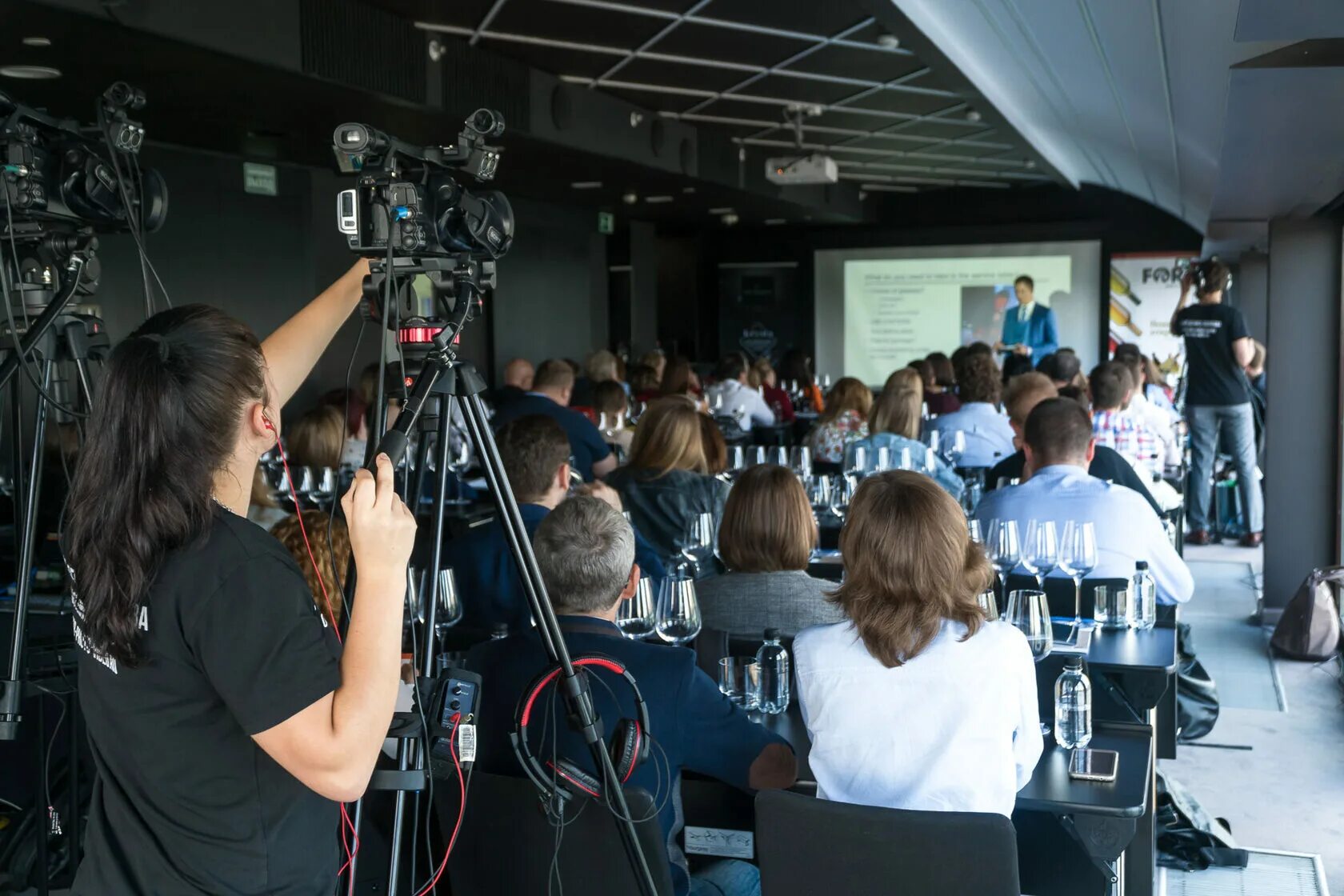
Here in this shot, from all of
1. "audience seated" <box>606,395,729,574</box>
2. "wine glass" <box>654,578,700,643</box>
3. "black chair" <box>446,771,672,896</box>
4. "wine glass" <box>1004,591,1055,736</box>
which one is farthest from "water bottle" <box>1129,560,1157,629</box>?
"audience seated" <box>606,395,729,574</box>

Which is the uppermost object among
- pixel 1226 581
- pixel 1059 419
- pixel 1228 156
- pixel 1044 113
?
pixel 1044 113

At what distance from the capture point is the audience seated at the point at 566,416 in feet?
18.6

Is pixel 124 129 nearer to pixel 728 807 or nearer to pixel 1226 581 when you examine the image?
pixel 728 807

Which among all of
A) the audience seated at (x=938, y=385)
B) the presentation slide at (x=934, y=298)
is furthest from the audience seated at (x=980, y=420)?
the presentation slide at (x=934, y=298)

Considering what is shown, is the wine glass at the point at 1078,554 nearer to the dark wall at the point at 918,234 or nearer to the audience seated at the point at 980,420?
the audience seated at the point at 980,420

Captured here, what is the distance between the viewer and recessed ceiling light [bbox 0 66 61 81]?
4738 mm

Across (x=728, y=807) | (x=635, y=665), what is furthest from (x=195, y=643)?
(x=728, y=807)

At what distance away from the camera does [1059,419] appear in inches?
140

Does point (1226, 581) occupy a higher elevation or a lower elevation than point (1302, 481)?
lower

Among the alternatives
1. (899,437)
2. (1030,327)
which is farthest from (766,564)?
(1030,327)

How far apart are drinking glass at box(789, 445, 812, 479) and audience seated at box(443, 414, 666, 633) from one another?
1.19 metres

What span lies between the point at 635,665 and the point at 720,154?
8241mm

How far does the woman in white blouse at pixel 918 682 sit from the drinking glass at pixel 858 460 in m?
3.11

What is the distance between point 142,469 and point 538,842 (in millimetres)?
847
